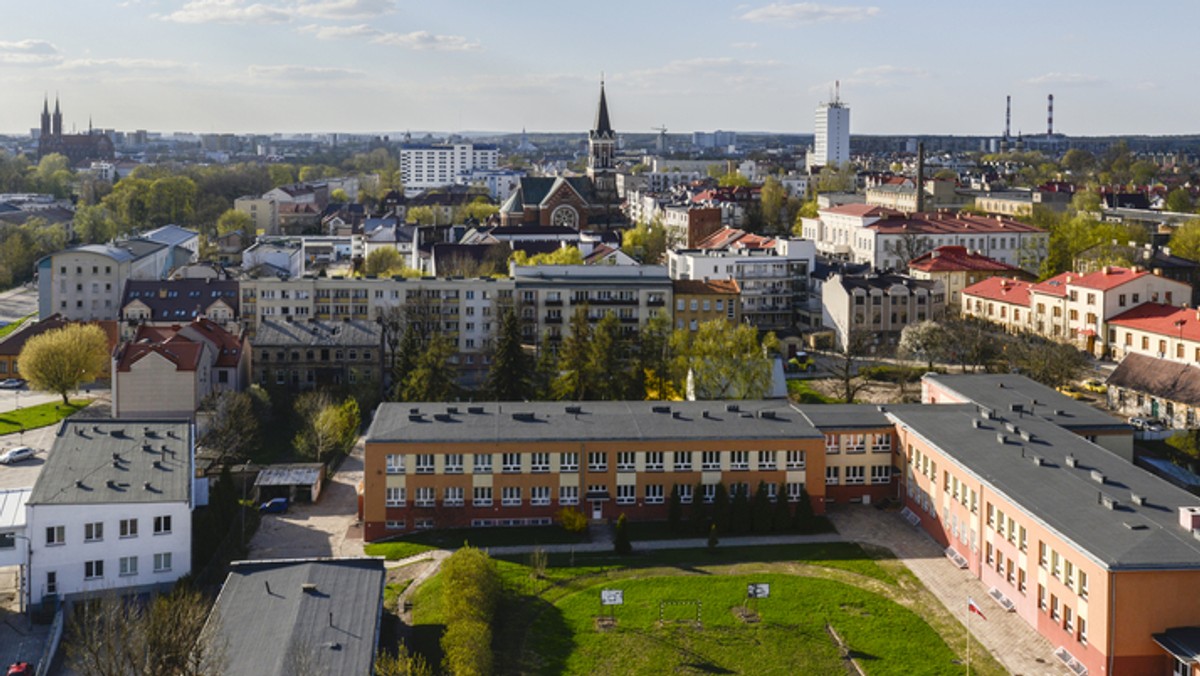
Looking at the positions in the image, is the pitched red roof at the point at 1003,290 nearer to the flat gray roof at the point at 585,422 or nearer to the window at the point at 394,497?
the flat gray roof at the point at 585,422

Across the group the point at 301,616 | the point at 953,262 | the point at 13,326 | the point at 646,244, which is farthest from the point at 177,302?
the point at 953,262

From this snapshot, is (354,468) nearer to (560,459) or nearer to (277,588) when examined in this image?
(560,459)

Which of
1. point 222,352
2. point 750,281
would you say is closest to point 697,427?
point 222,352

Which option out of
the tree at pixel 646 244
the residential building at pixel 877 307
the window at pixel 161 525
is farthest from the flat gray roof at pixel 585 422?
the tree at pixel 646 244

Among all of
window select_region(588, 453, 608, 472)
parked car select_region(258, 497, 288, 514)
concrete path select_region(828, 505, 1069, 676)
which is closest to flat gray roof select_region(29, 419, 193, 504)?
parked car select_region(258, 497, 288, 514)

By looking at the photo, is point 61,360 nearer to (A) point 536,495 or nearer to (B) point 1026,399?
(A) point 536,495

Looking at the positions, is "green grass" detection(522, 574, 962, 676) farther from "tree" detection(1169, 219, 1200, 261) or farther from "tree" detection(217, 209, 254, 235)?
"tree" detection(217, 209, 254, 235)
